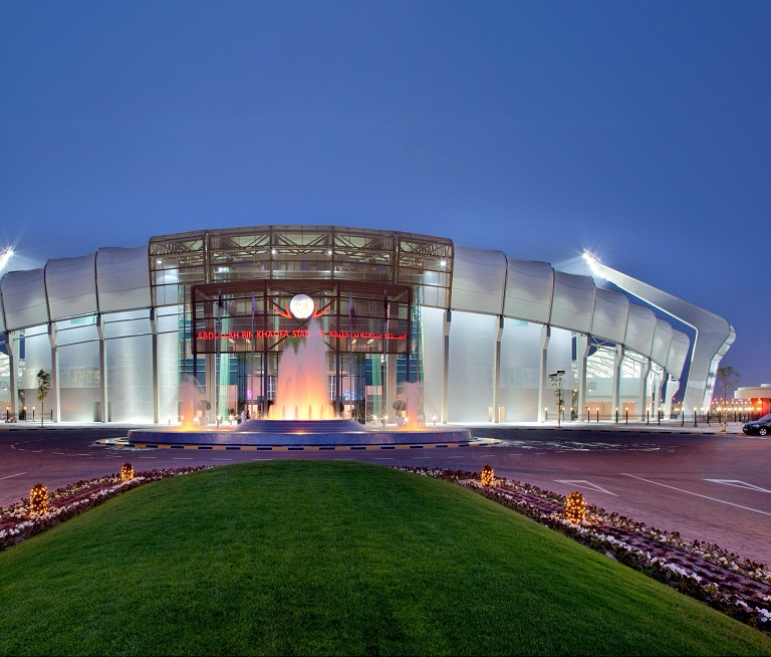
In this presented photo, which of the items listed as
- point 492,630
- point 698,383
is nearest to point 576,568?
point 492,630

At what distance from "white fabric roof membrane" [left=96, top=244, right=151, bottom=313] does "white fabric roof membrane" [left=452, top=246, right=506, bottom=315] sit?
105 feet

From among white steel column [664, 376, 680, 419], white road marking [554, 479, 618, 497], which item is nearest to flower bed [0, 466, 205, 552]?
white road marking [554, 479, 618, 497]

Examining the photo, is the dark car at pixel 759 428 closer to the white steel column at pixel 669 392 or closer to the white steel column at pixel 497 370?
the white steel column at pixel 497 370

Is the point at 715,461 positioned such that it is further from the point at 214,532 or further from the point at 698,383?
the point at 698,383

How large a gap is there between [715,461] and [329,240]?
42.1 metres

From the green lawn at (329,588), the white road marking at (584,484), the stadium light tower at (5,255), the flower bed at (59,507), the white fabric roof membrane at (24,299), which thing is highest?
the stadium light tower at (5,255)

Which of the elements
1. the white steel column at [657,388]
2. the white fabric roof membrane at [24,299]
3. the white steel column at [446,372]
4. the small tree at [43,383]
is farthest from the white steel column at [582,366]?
the white fabric roof membrane at [24,299]

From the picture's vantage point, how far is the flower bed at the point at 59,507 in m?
10.8

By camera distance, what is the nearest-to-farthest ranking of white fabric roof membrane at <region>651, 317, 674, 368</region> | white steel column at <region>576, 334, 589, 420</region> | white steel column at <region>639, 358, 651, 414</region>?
white steel column at <region>576, 334, 589, 420</region> < white steel column at <region>639, 358, 651, 414</region> < white fabric roof membrane at <region>651, 317, 674, 368</region>

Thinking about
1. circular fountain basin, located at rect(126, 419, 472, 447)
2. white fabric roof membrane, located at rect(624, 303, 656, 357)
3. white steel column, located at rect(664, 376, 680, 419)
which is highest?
white fabric roof membrane, located at rect(624, 303, 656, 357)

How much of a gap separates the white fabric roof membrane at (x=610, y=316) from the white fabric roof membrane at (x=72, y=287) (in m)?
54.7

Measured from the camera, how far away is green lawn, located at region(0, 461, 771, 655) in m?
5.28

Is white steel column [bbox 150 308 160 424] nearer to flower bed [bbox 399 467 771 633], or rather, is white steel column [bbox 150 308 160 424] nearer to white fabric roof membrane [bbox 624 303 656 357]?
white fabric roof membrane [bbox 624 303 656 357]

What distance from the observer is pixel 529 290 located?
65750mm
